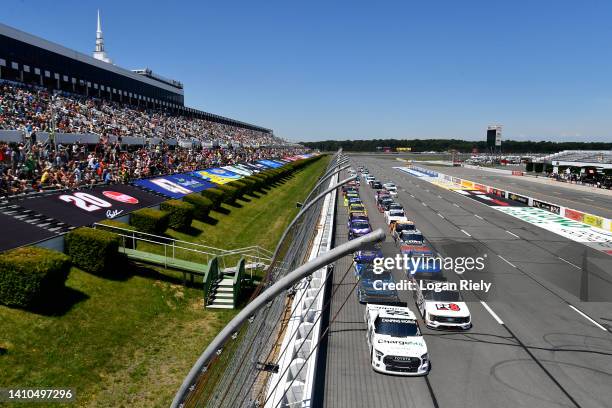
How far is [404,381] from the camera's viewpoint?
42.4 ft

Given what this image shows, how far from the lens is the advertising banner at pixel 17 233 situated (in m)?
15.6

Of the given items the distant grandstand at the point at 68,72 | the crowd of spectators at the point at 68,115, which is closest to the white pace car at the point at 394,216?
the crowd of spectators at the point at 68,115

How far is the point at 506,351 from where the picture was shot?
48.1 feet

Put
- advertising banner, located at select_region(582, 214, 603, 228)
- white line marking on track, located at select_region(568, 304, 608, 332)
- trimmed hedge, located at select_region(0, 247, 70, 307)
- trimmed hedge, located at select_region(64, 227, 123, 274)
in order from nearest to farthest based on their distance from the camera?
trimmed hedge, located at select_region(0, 247, 70, 307) → white line marking on track, located at select_region(568, 304, 608, 332) → trimmed hedge, located at select_region(64, 227, 123, 274) → advertising banner, located at select_region(582, 214, 603, 228)

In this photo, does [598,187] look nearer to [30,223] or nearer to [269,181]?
[269,181]

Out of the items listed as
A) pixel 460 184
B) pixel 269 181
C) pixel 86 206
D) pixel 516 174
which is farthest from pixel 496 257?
pixel 516 174

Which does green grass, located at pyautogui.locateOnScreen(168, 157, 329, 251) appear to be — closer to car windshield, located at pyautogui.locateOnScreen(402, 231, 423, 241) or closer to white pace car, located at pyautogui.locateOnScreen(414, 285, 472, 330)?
car windshield, located at pyautogui.locateOnScreen(402, 231, 423, 241)

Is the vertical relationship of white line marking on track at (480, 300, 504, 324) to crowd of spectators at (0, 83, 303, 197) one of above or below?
below

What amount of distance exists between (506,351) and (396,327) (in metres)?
3.73

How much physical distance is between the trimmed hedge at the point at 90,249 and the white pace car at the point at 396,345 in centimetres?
1014

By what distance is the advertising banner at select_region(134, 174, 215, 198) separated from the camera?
97.7ft

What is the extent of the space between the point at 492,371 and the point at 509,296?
802cm

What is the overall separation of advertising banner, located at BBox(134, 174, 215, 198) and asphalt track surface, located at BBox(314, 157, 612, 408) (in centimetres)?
1308

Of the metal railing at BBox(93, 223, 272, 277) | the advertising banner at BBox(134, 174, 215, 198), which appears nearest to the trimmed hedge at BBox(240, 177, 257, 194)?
the advertising banner at BBox(134, 174, 215, 198)
